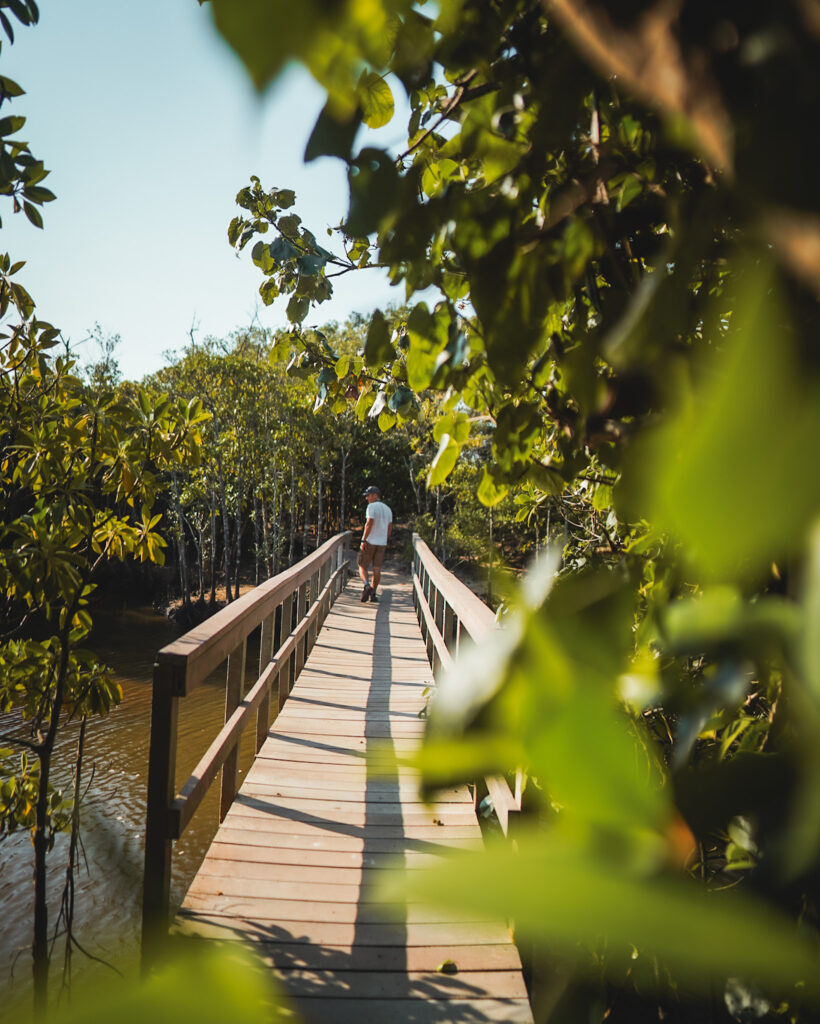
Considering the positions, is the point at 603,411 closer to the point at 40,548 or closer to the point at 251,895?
the point at 40,548

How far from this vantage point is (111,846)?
706cm

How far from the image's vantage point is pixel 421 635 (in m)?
8.41

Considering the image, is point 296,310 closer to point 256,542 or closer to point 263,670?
point 263,670

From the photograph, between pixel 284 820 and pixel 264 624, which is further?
pixel 264 624

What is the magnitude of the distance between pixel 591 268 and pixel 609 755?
0.79 m

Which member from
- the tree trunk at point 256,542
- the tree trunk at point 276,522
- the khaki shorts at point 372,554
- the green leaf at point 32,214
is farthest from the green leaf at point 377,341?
the tree trunk at point 256,542

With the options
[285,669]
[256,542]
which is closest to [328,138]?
[285,669]

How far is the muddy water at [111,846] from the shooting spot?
5203 millimetres

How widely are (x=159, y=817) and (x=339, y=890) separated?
87 centimetres

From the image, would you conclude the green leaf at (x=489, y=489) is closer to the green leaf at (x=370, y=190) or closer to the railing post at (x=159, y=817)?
the green leaf at (x=370, y=190)

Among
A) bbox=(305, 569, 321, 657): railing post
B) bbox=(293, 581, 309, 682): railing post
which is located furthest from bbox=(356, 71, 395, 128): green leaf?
bbox=(305, 569, 321, 657): railing post

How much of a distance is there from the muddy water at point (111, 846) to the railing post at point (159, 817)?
4.78 feet

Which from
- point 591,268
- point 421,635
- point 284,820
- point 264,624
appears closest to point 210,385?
point 421,635

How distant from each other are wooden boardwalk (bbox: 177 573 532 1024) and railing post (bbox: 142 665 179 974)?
198 millimetres
